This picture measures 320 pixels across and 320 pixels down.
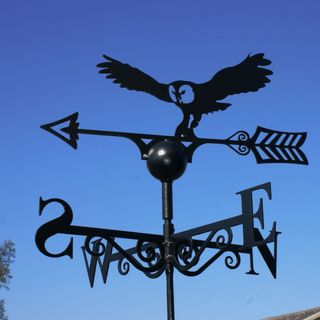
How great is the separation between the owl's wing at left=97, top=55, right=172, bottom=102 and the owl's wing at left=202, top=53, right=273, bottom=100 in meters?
0.31

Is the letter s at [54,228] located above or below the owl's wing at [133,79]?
below

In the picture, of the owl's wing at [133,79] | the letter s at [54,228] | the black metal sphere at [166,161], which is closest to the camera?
the letter s at [54,228]

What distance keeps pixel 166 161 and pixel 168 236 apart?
0.36 metres

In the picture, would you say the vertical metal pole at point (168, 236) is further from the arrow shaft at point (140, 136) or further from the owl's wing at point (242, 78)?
the owl's wing at point (242, 78)

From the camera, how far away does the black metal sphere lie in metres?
3.23

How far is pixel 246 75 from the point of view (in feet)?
12.6

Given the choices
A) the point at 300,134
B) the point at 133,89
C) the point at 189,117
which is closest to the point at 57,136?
the point at 133,89

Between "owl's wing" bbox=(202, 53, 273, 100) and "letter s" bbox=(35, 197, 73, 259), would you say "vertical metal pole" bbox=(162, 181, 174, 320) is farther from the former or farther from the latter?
"owl's wing" bbox=(202, 53, 273, 100)

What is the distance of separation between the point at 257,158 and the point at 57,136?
1.12m

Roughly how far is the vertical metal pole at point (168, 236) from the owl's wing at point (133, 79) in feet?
1.83

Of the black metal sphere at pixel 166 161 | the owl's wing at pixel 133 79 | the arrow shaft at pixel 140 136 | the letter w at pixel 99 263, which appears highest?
the owl's wing at pixel 133 79

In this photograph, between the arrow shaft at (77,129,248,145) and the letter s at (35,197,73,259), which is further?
the arrow shaft at (77,129,248,145)

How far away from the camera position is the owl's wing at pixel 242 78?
376cm

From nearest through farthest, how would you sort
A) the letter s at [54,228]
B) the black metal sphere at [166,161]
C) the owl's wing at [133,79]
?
the letter s at [54,228] < the black metal sphere at [166,161] < the owl's wing at [133,79]
